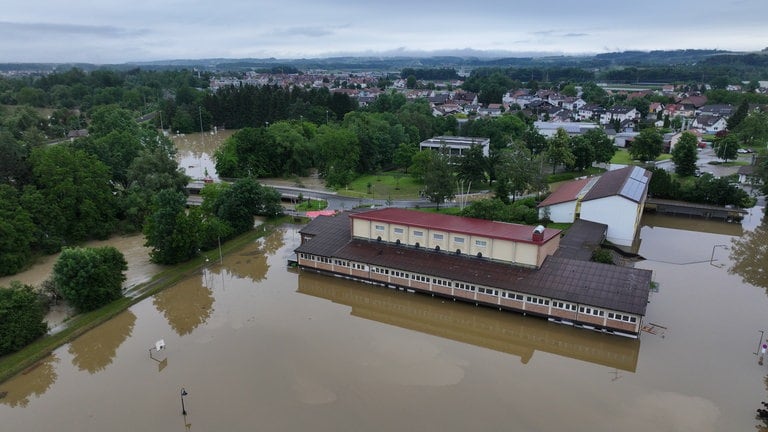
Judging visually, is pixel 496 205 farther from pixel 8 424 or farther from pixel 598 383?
pixel 8 424

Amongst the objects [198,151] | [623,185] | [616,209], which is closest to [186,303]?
[616,209]

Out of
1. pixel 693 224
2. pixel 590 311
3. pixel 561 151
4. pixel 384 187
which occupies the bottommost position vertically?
pixel 693 224

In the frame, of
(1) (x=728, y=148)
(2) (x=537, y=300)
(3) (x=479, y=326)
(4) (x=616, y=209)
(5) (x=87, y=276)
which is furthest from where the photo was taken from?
(1) (x=728, y=148)

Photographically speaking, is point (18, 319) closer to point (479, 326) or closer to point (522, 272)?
point (479, 326)

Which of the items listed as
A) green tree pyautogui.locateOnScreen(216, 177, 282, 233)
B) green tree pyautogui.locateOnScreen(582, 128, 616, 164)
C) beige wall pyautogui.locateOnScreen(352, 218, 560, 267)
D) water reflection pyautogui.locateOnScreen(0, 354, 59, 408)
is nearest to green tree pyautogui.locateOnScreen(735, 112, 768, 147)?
green tree pyautogui.locateOnScreen(582, 128, 616, 164)

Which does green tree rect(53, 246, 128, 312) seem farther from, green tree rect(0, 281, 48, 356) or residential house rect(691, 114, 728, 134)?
residential house rect(691, 114, 728, 134)

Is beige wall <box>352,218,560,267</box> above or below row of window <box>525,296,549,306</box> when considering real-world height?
above

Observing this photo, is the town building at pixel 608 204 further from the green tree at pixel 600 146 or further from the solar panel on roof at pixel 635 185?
the green tree at pixel 600 146
